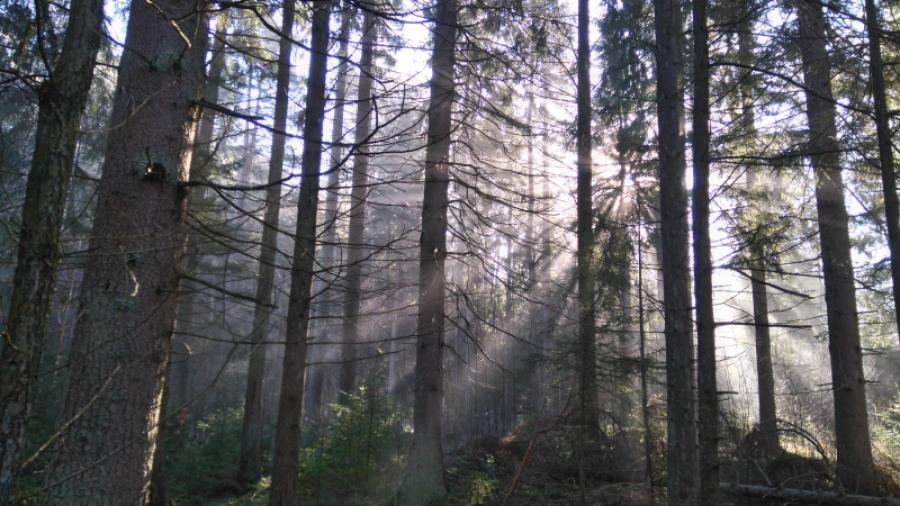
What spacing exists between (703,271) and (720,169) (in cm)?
340

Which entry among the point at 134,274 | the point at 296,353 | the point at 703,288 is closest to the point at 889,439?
the point at 703,288

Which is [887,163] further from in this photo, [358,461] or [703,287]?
[358,461]

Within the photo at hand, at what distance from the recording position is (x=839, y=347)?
9055 mm

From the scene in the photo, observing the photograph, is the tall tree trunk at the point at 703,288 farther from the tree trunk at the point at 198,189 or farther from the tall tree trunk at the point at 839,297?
the tree trunk at the point at 198,189

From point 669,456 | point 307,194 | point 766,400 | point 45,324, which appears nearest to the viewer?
point 45,324

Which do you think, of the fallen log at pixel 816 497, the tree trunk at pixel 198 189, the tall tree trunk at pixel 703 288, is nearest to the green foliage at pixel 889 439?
the fallen log at pixel 816 497

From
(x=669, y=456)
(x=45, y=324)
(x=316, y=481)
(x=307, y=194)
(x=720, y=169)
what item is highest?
(x=720, y=169)

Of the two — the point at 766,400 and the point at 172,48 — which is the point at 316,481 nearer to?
the point at 172,48

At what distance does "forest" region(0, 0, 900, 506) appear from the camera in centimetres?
307

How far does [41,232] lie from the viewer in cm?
219

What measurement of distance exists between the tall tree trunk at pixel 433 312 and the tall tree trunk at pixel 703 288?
3.56 metres

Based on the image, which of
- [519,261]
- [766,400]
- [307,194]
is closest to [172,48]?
[307,194]

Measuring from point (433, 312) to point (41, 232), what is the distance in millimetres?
6961

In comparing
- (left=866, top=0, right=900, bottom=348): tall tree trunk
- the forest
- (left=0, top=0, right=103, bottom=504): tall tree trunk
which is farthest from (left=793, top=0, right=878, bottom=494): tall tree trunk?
(left=0, top=0, right=103, bottom=504): tall tree trunk
